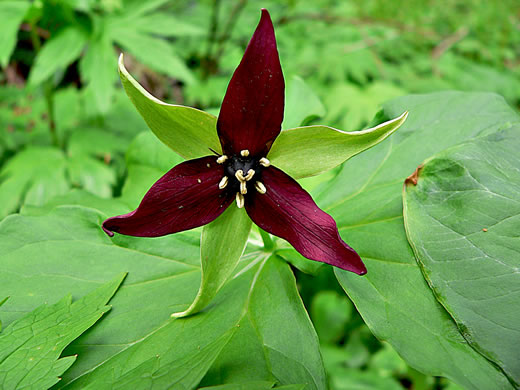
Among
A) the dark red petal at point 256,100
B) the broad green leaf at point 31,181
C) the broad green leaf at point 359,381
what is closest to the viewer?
the dark red petal at point 256,100

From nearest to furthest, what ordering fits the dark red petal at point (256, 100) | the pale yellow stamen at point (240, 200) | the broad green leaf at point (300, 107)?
the dark red petal at point (256, 100)
the pale yellow stamen at point (240, 200)
the broad green leaf at point (300, 107)

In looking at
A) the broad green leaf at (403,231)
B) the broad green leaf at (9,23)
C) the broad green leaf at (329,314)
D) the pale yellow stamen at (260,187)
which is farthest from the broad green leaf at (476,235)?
the broad green leaf at (9,23)

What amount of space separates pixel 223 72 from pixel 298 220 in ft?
9.88

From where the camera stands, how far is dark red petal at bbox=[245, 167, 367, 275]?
0.72m

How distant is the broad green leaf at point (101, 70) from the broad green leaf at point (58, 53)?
0.22 ft

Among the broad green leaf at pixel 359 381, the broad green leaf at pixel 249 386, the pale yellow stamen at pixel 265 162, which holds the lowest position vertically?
the broad green leaf at pixel 359 381

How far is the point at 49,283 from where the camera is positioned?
0.94 m

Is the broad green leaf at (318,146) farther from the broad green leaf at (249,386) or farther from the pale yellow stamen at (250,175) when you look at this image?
the broad green leaf at (249,386)

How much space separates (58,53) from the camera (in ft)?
6.84

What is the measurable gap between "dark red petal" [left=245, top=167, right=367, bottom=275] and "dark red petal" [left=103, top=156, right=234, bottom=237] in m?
0.07

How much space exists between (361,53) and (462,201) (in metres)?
2.71

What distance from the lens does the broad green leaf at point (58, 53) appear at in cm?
201

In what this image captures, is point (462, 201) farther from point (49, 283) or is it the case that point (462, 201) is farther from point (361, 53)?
point (361, 53)

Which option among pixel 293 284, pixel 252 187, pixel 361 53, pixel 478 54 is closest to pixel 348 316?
pixel 293 284
